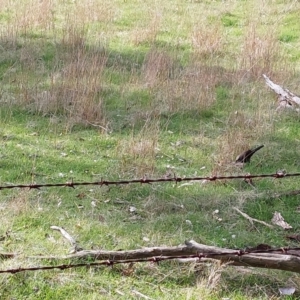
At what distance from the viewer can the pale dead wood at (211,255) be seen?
412cm

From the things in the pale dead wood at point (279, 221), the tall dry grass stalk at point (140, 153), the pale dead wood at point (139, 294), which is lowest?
the tall dry grass stalk at point (140, 153)

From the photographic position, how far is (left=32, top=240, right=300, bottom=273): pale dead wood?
4.12m

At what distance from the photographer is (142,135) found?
6.91 meters

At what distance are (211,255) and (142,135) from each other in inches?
118

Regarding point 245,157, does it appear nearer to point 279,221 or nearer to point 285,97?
point 279,221

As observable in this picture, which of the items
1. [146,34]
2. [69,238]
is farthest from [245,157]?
[146,34]

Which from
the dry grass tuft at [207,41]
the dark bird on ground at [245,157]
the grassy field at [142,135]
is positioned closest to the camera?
the grassy field at [142,135]

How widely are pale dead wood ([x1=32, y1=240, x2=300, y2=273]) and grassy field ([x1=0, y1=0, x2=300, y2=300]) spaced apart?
0.41 ft

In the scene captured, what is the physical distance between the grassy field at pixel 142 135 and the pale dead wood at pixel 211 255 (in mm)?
124

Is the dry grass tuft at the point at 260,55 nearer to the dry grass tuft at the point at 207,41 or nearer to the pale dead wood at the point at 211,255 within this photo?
the dry grass tuft at the point at 207,41

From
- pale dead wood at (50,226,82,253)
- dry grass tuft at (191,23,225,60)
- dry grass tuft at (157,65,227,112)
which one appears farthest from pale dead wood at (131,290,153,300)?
dry grass tuft at (191,23,225,60)

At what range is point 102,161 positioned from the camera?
6453 mm

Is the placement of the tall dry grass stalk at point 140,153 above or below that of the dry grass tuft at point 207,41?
below

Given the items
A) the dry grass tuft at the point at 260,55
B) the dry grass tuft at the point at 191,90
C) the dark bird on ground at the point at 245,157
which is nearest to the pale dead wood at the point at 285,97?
the dry grass tuft at the point at 260,55
